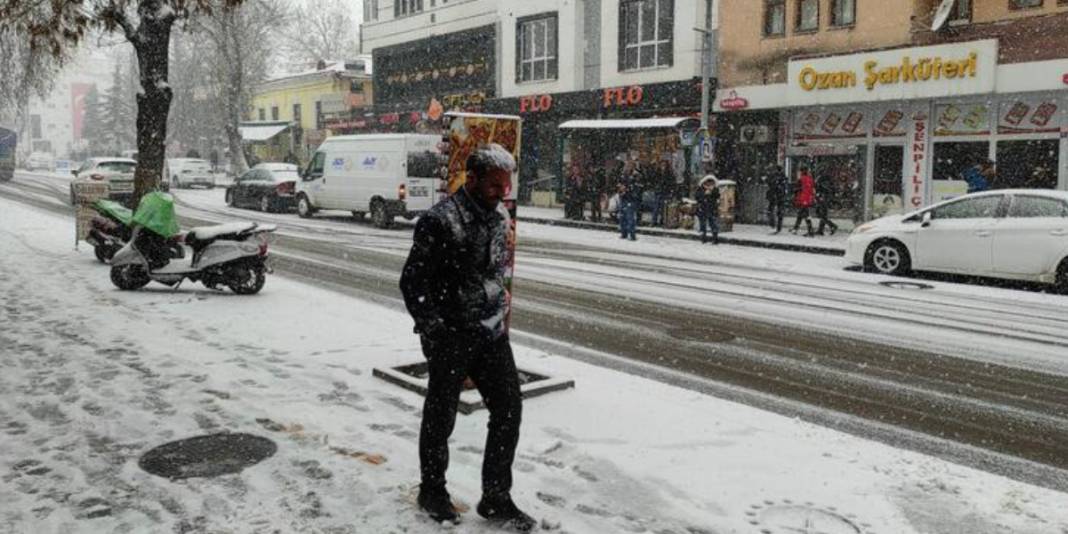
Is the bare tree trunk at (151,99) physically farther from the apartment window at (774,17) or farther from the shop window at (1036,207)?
the apartment window at (774,17)

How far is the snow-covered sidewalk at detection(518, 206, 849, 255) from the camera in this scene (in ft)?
60.5

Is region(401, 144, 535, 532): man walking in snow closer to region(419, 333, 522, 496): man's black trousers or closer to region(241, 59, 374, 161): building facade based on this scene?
region(419, 333, 522, 496): man's black trousers

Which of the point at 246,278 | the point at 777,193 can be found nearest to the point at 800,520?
the point at 246,278

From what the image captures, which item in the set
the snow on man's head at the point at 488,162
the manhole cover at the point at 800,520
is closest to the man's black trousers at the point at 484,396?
the snow on man's head at the point at 488,162

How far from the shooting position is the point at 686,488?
15.3 ft

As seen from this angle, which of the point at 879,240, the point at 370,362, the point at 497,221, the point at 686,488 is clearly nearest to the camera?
the point at 497,221

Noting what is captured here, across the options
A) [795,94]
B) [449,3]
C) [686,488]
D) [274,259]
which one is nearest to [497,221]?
[686,488]

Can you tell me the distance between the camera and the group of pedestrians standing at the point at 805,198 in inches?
802

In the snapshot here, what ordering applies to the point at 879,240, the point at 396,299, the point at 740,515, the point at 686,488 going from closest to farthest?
the point at 740,515, the point at 686,488, the point at 396,299, the point at 879,240

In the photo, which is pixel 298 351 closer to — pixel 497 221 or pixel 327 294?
pixel 327 294

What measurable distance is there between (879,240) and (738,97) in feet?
32.1

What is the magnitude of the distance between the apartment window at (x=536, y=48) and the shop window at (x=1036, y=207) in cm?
1918

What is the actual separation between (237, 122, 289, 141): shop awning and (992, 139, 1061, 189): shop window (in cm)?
4011

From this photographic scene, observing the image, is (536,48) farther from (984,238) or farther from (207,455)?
(207,455)
